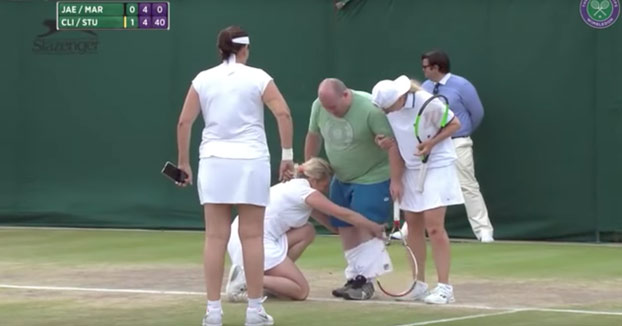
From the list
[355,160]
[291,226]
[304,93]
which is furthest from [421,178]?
[304,93]

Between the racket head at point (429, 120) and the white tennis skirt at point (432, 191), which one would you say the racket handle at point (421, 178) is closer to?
the white tennis skirt at point (432, 191)

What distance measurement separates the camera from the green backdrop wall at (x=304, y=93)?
47.0ft

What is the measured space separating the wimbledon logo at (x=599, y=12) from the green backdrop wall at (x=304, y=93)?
70 mm

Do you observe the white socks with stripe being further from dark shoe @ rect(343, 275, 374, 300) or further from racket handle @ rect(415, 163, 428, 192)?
racket handle @ rect(415, 163, 428, 192)

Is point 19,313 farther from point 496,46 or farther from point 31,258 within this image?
point 496,46

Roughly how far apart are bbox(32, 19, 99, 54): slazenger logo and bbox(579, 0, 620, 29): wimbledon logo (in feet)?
17.0

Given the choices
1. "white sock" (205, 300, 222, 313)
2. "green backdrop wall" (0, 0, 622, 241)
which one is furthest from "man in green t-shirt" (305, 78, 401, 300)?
"green backdrop wall" (0, 0, 622, 241)

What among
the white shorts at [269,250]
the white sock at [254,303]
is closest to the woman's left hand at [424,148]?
the white shorts at [269,250]

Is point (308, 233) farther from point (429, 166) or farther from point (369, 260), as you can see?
point (429, 166)

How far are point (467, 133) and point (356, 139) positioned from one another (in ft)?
14.1

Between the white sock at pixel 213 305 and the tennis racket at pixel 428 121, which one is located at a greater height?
the tennis racket at pixel 428 121

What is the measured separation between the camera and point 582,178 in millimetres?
14336

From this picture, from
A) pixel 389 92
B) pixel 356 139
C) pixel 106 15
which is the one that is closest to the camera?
pixel 389 92

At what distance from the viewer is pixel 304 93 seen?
50.5ft
